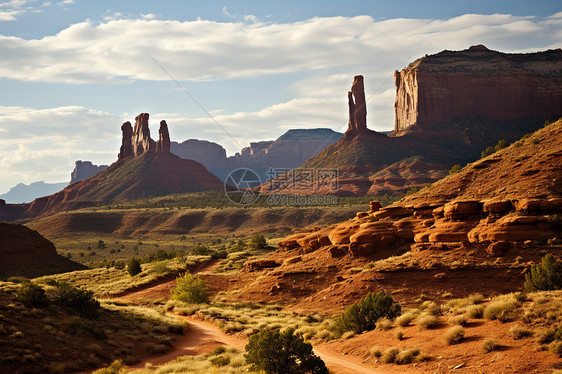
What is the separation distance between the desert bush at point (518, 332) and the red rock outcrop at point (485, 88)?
151 m

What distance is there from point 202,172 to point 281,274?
155 metres

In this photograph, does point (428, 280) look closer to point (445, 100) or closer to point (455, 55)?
point (445, 100)

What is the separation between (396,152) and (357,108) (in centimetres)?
2072

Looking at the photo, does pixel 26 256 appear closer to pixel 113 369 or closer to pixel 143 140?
pixel 113 369

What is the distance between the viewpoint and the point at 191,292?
3375cm

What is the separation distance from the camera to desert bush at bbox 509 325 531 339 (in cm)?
1427

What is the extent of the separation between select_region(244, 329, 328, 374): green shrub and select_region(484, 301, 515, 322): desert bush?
6.33 metres

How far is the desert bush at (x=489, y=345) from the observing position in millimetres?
14008

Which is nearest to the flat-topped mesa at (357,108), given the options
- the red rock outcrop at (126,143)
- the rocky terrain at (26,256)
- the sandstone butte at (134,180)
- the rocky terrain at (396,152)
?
the rocky terrain at (396,152)

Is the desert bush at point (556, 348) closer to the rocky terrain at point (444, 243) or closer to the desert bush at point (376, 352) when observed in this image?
the desert bush at point (376, 352)

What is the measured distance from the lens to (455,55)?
172 meters

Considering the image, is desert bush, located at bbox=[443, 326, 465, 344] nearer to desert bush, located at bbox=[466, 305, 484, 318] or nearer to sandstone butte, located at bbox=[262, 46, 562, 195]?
desert bush, located at bbox=[466, 305, 484, 318]

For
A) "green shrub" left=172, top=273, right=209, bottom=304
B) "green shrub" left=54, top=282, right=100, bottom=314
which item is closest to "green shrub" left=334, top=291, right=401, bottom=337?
"green shrub" left=54, top=282, right=100, bottom=314

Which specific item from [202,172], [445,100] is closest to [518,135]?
[445,100]
